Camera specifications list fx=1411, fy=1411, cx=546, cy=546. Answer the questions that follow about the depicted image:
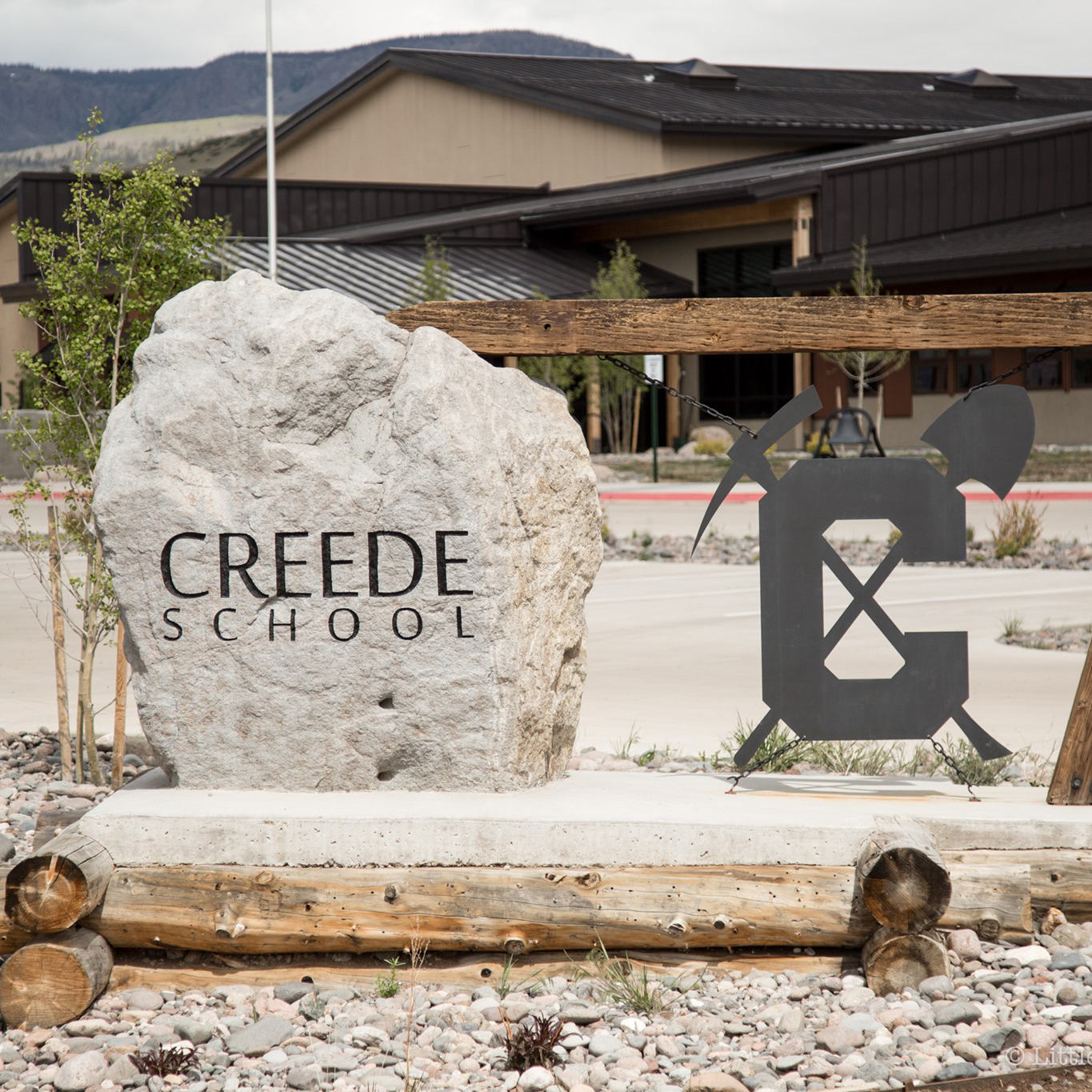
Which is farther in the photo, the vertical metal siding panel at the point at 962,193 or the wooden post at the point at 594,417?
the wooden post at the point at 594,417

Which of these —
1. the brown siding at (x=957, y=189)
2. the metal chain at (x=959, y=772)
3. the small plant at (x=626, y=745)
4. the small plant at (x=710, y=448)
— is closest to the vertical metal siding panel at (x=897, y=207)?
the brown siding at (x=957, y=189)

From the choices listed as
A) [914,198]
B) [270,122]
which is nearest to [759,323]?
[270,122]

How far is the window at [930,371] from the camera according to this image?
29.1m

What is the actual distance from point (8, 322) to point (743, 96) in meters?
21.5

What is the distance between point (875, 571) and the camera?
4934 mm

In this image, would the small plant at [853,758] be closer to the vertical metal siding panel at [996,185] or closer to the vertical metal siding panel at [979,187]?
the vertical metal siding panel at [979,187]

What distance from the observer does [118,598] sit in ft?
15.3


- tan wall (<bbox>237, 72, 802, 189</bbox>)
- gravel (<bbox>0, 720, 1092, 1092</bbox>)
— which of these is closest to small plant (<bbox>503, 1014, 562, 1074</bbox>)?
gravel (<bbox>0, 720, 1092, 1092</bbox>)

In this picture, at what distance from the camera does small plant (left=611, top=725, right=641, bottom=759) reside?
6.55 metres

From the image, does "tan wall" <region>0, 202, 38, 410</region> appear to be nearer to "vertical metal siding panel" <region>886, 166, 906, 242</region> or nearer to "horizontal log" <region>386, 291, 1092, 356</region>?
"vertical metal siding panel" <region>886, 166, 906, 242</region>

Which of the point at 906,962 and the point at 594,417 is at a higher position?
the point at 594,417

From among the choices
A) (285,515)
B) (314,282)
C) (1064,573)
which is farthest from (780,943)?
(314,282)

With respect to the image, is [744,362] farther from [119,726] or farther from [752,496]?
[119,726]

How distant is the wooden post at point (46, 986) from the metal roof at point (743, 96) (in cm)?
3473
